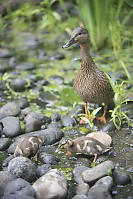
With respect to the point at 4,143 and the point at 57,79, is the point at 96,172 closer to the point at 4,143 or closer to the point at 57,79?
the point at 4,143

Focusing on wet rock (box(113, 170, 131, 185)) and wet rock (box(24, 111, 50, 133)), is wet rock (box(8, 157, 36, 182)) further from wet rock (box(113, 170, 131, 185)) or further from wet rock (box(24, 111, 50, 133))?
wet rock (box(24, 111, 50, 133))

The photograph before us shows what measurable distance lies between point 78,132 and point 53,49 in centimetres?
383

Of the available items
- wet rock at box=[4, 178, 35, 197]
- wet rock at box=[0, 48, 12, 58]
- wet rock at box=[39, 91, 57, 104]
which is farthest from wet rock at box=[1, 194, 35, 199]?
wet rock at box=[0, 48, 12, 58]

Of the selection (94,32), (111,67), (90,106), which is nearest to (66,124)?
(90,106)

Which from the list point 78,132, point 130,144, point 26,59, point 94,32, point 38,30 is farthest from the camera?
point 38,30

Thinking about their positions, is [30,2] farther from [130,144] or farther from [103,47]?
[130,144]

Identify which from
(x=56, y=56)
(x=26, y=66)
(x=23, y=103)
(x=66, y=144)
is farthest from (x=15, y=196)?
(x=56, y=56)

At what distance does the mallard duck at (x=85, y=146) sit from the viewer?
3639 mm

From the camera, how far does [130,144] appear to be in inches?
154

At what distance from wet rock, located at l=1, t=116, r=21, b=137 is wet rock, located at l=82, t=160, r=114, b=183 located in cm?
142

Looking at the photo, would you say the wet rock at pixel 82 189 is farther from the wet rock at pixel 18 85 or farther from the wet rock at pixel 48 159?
the wet rock at pixel 18 85

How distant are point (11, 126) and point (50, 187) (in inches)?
63.3

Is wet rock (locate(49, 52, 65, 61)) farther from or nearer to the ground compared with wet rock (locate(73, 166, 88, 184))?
farther from the ground

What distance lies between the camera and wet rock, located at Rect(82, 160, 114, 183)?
3168 millimetres
